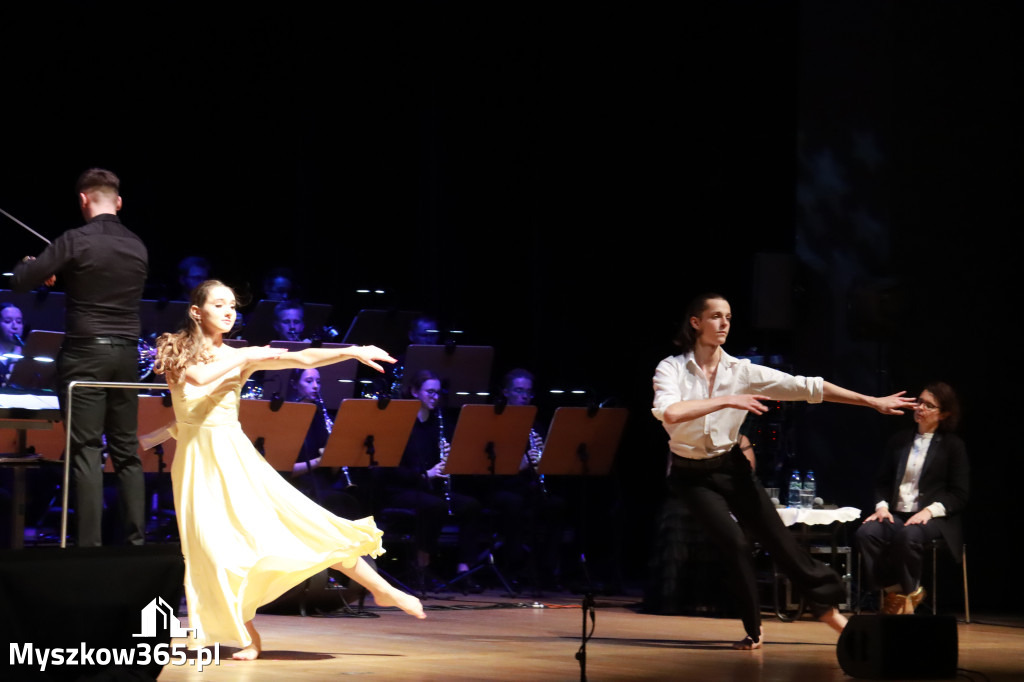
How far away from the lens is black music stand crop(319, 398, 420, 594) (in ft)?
26.1

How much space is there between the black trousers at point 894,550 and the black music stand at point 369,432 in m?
2.74

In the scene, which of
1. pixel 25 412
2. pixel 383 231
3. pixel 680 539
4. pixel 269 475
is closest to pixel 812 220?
pixel 680 539

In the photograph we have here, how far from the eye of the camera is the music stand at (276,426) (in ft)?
25.0

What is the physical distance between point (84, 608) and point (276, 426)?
3.94 metres

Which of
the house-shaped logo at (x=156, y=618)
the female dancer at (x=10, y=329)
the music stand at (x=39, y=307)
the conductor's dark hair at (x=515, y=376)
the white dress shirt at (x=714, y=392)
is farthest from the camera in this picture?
the conductor's dark hair at (x=515, y=376)

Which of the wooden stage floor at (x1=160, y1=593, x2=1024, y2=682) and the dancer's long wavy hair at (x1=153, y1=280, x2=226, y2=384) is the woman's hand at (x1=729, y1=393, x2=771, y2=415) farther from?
the dancer's long wavy hair at (x1=153, y1=280, x2=226, y2=384)

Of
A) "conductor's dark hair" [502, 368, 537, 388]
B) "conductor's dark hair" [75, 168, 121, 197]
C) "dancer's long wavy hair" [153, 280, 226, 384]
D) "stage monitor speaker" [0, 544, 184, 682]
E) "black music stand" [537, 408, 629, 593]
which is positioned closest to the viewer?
"stage monitor speaker" [0, 544, 184, 682]

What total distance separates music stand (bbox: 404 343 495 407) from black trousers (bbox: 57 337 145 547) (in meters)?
3.48

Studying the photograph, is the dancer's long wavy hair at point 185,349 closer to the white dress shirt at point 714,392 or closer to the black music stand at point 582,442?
the white dress shirt at point 714,392

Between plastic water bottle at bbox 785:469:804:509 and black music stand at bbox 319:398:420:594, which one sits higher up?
black music stand at bbox 319:398:420:594

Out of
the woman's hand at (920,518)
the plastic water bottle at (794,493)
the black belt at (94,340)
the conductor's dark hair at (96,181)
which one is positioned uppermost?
the conductor's dark hair at (96,181)

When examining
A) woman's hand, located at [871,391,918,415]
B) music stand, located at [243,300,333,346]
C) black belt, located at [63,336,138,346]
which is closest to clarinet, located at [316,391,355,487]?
music stand, located at [243,300,333,346]

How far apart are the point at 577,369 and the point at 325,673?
6148mm

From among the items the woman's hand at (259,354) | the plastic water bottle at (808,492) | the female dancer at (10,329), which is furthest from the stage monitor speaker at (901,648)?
the female dancer at (10,329)
